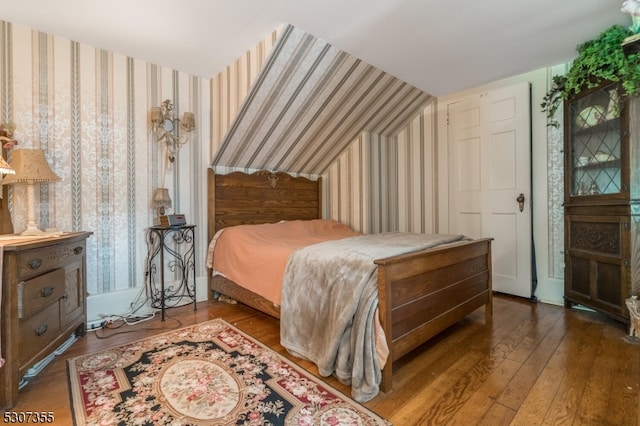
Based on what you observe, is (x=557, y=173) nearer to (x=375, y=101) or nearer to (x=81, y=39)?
(x=375, y=101)

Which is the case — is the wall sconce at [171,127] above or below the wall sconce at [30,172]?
above

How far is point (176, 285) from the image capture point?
296 cm

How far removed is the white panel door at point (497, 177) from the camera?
308cm

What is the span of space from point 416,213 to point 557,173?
5.06 ft

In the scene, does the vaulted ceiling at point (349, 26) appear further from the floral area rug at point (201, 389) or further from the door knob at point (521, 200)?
the floral area rug at point (201, 389)

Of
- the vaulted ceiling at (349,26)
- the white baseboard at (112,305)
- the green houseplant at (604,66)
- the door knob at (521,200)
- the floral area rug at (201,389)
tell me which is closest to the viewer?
the floral area rug at (201,389)

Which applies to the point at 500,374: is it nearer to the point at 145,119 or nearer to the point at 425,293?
the point at 425,293

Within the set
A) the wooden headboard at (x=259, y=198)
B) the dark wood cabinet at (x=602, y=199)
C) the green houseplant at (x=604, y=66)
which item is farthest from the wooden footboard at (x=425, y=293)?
the green houseplant at (x=604, y=66)

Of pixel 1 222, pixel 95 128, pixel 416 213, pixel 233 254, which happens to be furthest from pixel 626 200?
pixel 1 222

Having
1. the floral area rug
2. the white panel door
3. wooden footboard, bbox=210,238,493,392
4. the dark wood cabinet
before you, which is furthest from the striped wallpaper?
the dark wood cabinet

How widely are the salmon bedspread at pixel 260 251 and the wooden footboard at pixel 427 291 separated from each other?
842mm

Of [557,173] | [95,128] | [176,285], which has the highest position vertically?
[95,128]

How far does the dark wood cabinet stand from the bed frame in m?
→ 0.82

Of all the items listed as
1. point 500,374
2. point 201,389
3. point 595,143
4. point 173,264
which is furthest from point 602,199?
point 173,264
